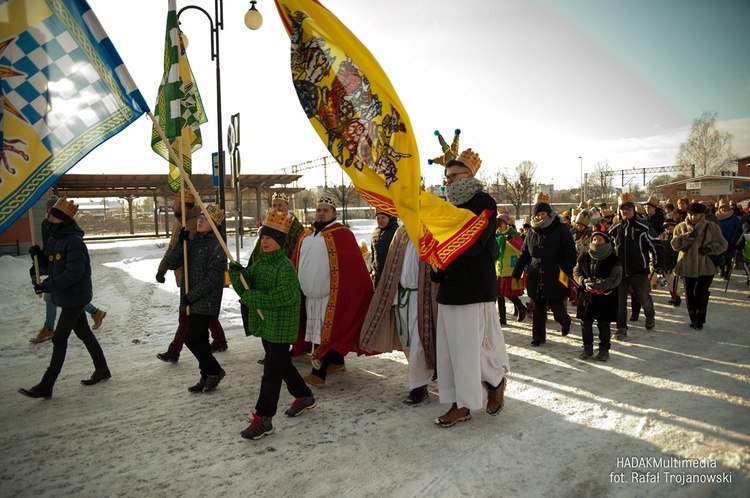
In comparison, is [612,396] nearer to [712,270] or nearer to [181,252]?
[712,270]

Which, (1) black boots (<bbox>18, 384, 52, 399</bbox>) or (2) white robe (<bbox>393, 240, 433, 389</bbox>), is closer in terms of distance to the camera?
(2) white robe (<bbox>393, 240, 433, 389</bbox>)

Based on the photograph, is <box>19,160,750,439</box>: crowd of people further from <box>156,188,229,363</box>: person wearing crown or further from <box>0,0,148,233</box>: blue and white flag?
<box>0,0,148,233</box>: blue and white flag

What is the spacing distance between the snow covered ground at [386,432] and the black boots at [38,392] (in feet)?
0.25

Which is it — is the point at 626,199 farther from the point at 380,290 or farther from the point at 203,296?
the point at 203,296

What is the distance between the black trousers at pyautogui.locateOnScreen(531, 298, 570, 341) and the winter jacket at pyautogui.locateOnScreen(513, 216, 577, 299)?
0.43 feet

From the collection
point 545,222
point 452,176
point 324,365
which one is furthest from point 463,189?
point 545,222

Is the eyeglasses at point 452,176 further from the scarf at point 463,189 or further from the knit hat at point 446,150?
the knit hat at point 446,150

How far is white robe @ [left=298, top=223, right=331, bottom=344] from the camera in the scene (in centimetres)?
514

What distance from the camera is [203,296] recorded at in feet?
15.9

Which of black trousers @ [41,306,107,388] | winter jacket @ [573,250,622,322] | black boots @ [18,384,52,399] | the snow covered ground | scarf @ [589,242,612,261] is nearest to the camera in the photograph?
the snow covered ground

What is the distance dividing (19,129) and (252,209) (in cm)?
6802

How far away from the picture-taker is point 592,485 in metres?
3.06

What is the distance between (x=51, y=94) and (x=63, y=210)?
6.12ft

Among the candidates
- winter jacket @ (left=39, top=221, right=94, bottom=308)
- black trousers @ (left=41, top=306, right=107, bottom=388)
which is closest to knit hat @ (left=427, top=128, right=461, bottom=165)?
winter jacket @ (left=39, top=221, right=94, bottom=308)
